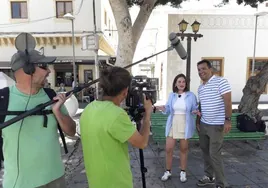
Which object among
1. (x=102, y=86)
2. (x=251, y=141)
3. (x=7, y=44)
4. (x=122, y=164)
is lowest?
(x=251, y=141)

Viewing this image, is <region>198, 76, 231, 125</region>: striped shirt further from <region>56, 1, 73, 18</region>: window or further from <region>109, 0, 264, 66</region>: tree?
<region>56, 1, 73, 18</region>: window

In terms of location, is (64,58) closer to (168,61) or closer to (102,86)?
(168,61)

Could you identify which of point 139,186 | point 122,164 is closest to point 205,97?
point 139,186

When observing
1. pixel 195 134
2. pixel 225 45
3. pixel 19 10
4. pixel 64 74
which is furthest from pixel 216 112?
pixel 19 10

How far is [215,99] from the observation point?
3.16 metres

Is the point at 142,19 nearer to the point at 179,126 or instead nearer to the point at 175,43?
the point at 179,126

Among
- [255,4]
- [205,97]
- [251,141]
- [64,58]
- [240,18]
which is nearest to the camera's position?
[205,97]

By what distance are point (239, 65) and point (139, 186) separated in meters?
13.1

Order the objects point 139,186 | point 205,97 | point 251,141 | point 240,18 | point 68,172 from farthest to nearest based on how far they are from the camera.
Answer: point 240,18, point 251,141, point 68,172, point 139,186, point 205,97

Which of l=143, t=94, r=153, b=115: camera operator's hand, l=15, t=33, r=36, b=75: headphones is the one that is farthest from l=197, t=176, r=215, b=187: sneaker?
l=15, t=33, r=36, b=75: headphones

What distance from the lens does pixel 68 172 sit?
4160 millimetres

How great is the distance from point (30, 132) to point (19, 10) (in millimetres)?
18863

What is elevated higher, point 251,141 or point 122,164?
point 122,164

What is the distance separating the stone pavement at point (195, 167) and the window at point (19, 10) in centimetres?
1538
